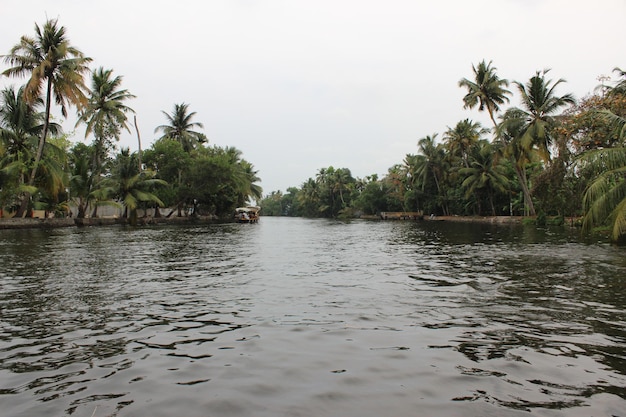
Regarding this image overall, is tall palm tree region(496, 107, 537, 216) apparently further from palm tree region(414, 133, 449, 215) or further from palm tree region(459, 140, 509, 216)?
palm tree region(414, 133, 449, 215)

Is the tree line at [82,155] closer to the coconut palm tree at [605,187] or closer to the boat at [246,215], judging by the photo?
the boat at [246,215]

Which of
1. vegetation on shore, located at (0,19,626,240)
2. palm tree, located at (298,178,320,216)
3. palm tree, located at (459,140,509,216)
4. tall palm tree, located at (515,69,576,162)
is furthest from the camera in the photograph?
palm tree, located at (298,178,320,216)

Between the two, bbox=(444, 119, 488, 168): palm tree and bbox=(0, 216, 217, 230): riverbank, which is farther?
bbox=(444, 119, 488, 168): palm tree

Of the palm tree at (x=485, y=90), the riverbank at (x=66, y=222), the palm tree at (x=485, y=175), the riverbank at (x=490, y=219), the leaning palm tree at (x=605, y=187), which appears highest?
the palm tree at (x=485, y=90)

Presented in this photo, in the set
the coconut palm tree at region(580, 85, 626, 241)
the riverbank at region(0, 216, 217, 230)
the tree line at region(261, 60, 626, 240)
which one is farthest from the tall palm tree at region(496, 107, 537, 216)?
the riverbank at region(0, 216, 217, 230)

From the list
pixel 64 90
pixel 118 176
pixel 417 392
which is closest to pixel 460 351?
pixel 417 392

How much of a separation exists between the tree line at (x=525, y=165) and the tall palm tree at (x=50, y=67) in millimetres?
30500

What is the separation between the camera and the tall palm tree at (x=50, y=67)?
2788 centimetres

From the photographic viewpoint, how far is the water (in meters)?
3.51

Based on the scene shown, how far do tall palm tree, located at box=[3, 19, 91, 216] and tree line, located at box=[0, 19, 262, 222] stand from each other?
59 millimetres

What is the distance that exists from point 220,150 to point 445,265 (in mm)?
Answer: 52055

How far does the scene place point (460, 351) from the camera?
15.6 feet

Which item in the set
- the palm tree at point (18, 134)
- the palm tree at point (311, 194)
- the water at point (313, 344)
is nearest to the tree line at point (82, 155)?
the palm tree at point (18, 134)

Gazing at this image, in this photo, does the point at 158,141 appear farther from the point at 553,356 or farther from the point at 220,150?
the point at 553,356
